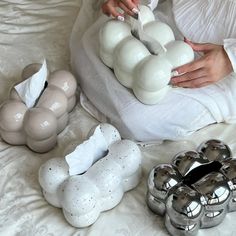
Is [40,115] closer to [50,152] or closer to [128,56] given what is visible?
[50,152]

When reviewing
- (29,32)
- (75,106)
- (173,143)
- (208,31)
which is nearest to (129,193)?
(173,143)

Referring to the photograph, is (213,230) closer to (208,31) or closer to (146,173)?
(146,173)

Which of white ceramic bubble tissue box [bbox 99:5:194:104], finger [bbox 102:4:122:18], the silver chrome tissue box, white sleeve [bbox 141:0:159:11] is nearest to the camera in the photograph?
the silver chrome tissue box

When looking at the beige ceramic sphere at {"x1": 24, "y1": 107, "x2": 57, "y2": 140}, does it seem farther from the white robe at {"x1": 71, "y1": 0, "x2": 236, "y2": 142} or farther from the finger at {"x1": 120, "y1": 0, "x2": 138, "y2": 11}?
the finger at {"x1": 120, "y1": 0, "x2": 138, "y2": 11}

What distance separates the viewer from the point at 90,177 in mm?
947

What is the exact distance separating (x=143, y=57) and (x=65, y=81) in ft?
0.63

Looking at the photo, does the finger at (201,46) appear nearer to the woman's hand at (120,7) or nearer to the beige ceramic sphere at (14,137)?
the woman's hand at (120,7)

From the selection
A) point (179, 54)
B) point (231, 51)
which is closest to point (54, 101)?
point (179, 54)

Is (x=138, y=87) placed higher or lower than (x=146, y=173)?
higher

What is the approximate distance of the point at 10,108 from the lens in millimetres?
1061

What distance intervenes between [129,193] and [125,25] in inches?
14.7

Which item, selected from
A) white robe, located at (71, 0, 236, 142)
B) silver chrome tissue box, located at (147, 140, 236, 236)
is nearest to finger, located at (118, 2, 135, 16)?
white robe, located at (71, 0, 236, 142)

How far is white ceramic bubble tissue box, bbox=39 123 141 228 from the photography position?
0.92m

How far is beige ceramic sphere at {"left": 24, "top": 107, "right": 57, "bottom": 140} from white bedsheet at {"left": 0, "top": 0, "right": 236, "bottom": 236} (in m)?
0.06
